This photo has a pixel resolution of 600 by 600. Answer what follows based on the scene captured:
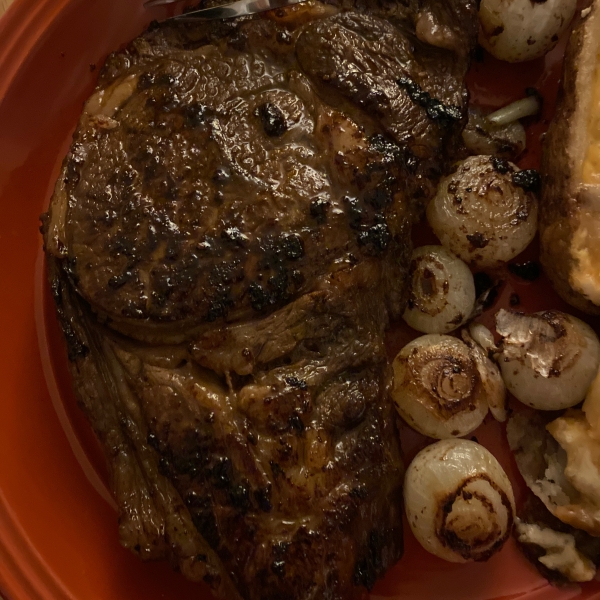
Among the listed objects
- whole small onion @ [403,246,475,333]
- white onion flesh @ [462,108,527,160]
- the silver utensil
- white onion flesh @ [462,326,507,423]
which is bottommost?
white onion flesh @ [462,326,507,423]

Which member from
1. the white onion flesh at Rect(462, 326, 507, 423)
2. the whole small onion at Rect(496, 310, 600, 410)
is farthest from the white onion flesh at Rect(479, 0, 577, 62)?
the white onion flesh at Rect(462, 326, 507, 423)

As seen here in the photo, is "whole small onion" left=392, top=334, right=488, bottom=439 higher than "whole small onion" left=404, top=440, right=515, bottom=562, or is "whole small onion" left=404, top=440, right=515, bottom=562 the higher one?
"whole small onion" left=392, top=334, right=488, bottom=439

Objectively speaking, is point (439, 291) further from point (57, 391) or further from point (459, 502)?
point (57, 391)

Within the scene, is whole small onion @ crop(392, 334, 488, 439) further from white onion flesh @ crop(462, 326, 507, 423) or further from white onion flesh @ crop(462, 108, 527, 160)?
white onion flesh @ crop(462, 108, 527, 160)

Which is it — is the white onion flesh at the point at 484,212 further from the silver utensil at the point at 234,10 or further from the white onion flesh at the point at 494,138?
the silver utensil at the point at 234,10

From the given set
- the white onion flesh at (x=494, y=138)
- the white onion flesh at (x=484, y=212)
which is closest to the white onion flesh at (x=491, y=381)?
the white onion flesh at (x=484, y=212)

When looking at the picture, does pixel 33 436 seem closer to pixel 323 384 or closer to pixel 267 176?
pixel 323 384

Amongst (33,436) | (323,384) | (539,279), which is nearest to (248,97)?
(323,384)
